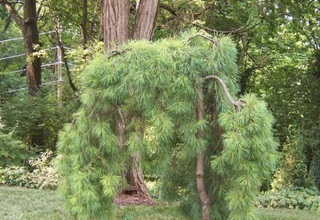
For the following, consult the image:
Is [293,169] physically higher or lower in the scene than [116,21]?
lower

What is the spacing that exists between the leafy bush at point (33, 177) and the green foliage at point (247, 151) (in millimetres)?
6292

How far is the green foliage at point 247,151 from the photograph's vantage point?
12.2 ft

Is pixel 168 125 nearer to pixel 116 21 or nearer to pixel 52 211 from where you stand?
pixel 52 211

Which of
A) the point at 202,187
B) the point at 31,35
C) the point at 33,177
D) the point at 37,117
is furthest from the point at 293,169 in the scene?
the point at 31,35

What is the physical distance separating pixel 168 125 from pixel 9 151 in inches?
309

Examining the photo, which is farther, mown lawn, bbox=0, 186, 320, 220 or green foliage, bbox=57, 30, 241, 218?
mown lawn, bbox=0, 186, 320, 220

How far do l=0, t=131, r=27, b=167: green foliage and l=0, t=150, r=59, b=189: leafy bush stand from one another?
0.53m

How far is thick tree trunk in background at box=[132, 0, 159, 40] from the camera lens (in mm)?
7879

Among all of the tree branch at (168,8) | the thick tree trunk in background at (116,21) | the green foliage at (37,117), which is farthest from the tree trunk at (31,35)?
the thick tree trunk in background at (116,21)

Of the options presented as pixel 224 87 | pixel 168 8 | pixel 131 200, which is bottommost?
pixel 131 200

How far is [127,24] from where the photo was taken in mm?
7836

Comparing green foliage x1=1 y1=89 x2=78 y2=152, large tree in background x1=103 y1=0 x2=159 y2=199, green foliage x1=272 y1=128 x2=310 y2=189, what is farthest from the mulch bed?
green foliage x1=1 y1=89 x2=78 y2=152

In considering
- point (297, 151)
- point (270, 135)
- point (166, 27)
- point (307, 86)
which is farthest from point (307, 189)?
point (270, 135)

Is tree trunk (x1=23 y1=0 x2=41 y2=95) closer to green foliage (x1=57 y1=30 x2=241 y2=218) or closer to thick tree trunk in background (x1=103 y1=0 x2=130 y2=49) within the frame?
thick tree trunk in background (x1=103 y1=0 x2=130 y2=49)
